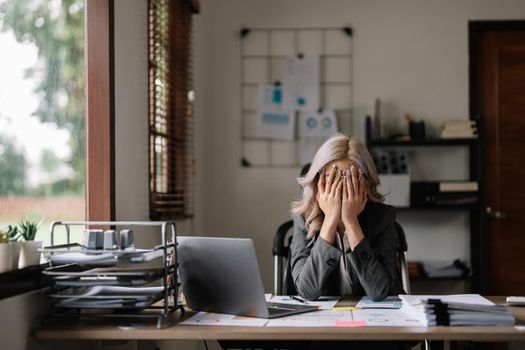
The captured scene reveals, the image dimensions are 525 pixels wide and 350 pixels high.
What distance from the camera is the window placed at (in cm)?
202

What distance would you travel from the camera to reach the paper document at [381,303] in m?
2.07

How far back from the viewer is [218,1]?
4.43 m

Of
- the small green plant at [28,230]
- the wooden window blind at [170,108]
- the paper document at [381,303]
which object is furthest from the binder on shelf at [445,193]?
the small green plant at [28,230]

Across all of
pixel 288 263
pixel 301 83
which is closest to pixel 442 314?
pixel 288 263

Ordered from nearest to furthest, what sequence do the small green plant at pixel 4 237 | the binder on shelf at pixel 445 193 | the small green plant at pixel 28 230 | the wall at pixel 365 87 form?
the small green plant at pixel 4 237 < the small green plant at pixel 28 230 < the binder on shelf at pixel 445 193 < the wall at pixel 365 87

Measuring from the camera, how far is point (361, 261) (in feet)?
7.39

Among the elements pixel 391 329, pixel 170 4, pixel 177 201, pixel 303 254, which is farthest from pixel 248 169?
pixel 391 329

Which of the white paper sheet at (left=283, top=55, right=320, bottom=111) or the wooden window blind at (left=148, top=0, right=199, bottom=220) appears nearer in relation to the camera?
the wooden window blind at (left=148, top=0, right=199, bottom=220)

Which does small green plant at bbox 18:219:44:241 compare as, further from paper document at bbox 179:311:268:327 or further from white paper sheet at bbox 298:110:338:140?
white paper sheet at bbox 298:110:338:140

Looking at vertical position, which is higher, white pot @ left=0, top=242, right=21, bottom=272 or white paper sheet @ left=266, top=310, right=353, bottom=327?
white pot @ left=0, top=242, right=21, bottom=272

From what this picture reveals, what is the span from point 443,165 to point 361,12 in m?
1.08

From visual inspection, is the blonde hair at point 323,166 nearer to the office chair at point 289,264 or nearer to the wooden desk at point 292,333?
the office chair at point 289,264

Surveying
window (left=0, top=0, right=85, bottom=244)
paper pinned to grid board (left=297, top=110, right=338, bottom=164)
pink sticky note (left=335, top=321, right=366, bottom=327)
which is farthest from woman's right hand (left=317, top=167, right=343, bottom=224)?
paper pinned to grid board (left=297, top=110, right=338, bottom=164)

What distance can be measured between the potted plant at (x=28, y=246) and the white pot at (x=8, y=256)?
30 millimetres
